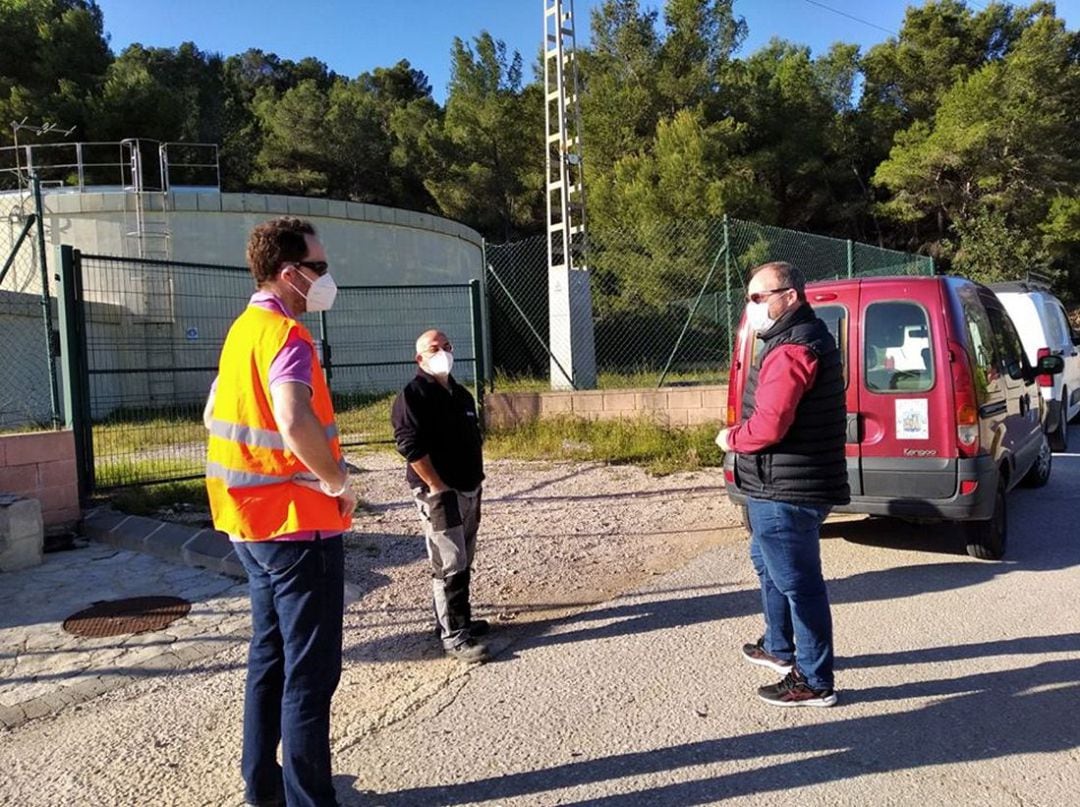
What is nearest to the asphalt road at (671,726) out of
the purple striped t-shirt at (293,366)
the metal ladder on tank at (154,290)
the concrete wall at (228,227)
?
the purple striped t-shirt at (293,366)

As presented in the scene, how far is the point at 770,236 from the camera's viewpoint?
12.8 metres

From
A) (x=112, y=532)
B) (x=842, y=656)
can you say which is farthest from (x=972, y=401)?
(x=112, y=532)

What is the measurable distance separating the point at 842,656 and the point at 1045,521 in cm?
359

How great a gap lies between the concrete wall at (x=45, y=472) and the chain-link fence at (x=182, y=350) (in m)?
0.55

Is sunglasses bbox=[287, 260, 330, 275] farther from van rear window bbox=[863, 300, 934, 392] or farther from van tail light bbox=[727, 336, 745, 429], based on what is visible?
van rear window bbox=[863, 300, 934, 392]

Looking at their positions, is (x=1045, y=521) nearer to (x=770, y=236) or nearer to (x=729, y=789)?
(x=729, y=789)

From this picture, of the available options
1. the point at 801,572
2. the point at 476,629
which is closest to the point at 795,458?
the point at 801,572

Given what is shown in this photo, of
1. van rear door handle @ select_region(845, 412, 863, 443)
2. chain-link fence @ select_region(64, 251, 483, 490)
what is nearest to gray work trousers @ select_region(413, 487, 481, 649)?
van rear door handle @ select_region(845, 412, 863, 443)

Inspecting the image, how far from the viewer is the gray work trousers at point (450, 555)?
13.1 feet

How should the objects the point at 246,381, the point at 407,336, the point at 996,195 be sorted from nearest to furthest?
the point at 246,381, the point at 407,336, the point at 996,195

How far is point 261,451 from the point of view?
7.95ft

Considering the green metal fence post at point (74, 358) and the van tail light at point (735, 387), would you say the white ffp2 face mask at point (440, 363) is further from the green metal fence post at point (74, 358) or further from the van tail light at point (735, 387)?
the green metal fence post at point (74, 358)

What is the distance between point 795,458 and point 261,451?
6.81 ft

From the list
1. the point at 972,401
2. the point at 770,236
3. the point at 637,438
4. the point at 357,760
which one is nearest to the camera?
the point at 357,760
